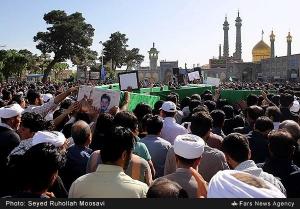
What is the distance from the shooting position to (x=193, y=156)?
154 inches

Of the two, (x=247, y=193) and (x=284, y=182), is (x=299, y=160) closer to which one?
(x=284, y=182)

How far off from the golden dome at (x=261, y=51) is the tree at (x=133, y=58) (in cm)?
2581

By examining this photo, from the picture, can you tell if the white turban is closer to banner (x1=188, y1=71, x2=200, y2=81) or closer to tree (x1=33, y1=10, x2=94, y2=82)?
banner (x1=188, y1=71, x2=200, y2=81)

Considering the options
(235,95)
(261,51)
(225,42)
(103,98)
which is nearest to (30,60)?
(225,42)

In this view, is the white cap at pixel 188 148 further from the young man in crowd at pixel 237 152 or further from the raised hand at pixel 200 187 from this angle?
the young man in crowd at pixel 237 152

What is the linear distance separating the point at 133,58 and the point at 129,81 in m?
73.0

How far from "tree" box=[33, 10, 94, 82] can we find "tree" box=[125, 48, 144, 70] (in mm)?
28784

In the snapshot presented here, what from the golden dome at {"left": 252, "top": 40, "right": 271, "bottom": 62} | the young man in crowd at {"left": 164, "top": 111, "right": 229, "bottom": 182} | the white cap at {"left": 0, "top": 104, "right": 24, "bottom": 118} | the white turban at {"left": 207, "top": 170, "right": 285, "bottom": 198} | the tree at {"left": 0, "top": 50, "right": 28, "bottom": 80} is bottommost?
the young man in crowd at {"left": 164, "top": 111, "right": 229, "bottom": 182}

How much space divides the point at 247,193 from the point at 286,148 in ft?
7.45

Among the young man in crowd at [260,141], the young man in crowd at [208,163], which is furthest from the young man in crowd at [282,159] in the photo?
the young man in crowd at [260,141]

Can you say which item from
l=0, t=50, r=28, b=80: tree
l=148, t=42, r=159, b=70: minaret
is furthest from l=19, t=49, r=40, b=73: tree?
l=148, t=42, r=159, b=70: minaret

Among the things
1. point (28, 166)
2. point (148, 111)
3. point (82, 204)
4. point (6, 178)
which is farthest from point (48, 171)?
point (148, 111)

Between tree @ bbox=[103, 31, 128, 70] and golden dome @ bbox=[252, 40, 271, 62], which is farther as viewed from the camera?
golden dome @ bbox=[252, 40, 271, 62]

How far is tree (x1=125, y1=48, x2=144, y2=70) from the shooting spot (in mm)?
83125
